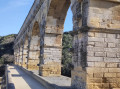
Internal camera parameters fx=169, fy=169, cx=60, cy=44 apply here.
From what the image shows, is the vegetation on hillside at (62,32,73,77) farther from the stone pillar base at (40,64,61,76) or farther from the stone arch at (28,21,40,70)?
the stone pillar base at (40,64,61,76)

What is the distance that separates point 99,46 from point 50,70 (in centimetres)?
475

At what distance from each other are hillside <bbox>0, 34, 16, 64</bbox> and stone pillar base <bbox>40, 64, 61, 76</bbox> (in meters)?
22.1

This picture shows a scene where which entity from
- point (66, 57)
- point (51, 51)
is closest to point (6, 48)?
point (66, 57)

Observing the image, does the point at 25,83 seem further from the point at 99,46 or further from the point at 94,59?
the point at 99,46

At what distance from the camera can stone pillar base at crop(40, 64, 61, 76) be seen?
876 cm

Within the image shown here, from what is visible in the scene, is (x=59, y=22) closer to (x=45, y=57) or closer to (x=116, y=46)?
(x=45, y=57)

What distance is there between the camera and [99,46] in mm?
4594

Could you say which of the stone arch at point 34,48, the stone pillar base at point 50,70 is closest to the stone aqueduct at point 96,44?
the stone pillar base at point 50,70

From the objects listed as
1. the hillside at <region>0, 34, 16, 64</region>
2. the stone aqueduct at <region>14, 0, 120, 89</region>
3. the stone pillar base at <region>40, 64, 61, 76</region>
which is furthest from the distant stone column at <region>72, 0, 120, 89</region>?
the hillside at <region>0, 34, 16, 64</region>

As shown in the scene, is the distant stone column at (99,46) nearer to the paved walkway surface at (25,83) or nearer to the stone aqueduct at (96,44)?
the stone aqueduct at (96,44)

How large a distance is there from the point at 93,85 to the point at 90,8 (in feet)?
6.75

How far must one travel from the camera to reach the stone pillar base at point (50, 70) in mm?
8758

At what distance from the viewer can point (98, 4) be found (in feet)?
15.4

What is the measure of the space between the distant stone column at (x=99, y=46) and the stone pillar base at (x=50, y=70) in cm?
409
